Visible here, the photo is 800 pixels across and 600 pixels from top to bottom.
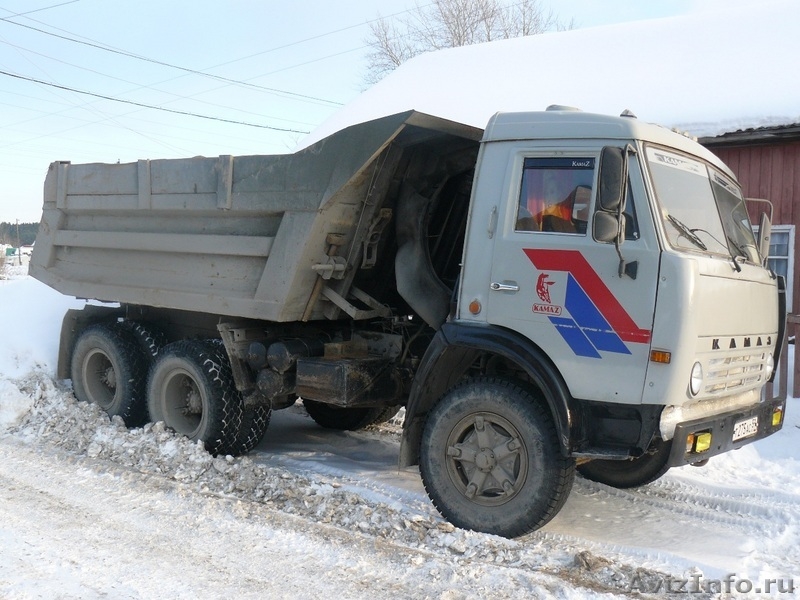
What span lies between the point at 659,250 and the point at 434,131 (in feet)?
6.91

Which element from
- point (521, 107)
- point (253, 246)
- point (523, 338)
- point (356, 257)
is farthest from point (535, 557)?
point (521, 107)

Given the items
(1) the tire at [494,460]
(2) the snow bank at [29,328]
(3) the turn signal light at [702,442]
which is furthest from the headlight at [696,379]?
(2) the snow bank at [29,328]

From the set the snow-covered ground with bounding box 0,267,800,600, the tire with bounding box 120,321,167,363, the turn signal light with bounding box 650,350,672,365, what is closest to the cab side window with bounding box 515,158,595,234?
the turn signal light with bounding box 650,350,672,365

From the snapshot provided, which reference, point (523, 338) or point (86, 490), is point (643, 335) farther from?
point (86, 490)

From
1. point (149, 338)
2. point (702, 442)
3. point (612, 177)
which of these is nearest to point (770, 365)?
point (702, 442)

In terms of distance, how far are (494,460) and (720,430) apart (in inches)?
55.0

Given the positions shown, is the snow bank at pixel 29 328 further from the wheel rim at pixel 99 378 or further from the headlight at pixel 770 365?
the headlight at pixel 770 365

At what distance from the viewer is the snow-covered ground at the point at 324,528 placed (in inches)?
163

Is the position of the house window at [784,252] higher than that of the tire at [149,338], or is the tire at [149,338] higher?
the house window at [784,252]

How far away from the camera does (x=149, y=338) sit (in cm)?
758

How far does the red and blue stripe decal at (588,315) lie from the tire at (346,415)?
357cm

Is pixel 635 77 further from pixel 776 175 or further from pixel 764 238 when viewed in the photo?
pixel 764 238

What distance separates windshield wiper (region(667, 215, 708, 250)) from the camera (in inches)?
178

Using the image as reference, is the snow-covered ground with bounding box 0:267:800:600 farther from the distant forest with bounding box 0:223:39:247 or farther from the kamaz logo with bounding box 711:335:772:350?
the distant forest with bounding box 0:223:39:247
